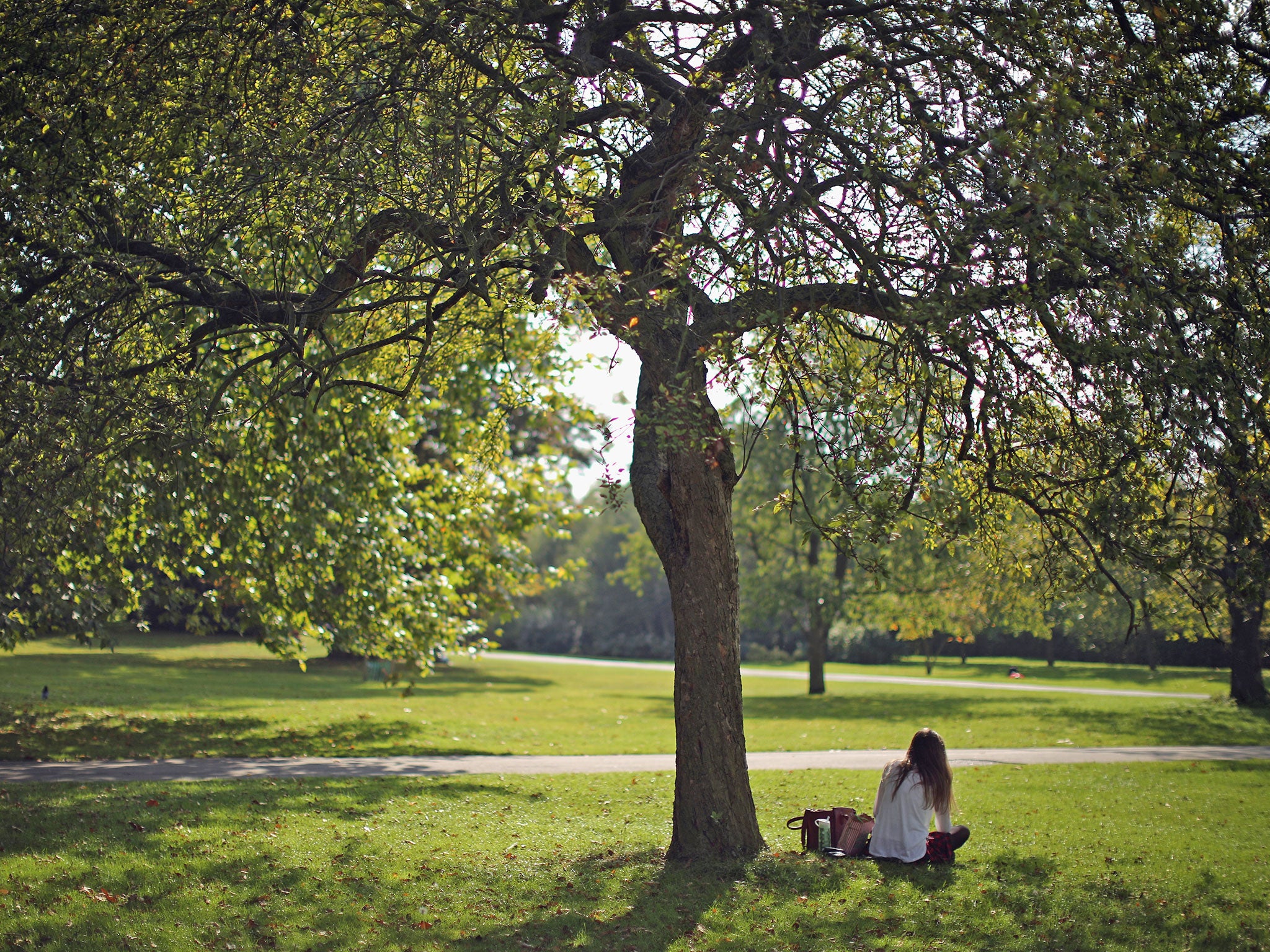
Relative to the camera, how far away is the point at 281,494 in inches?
522

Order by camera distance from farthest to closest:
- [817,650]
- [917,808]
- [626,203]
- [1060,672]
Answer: [1060,672]
[817,650]
[917,808]
[626,203]

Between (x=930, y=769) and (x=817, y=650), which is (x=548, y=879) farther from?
(x=817, y=650)

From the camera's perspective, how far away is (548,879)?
7926 mm

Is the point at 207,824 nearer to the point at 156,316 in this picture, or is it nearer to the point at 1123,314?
the point at 156,316

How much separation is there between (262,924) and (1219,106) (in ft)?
27.3

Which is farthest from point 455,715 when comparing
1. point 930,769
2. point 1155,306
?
point 1155,306

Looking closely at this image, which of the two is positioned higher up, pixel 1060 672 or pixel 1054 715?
pixel 1054 715

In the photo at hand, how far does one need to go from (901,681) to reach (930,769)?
2960cm

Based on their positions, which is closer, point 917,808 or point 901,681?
point 917,808

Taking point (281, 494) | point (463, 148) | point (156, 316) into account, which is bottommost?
point (281, 494)

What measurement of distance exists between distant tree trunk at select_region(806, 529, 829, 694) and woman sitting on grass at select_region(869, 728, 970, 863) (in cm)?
Answer: 1992

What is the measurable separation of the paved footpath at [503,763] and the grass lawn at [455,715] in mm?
595

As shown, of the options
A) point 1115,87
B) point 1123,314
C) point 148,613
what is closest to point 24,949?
point 1123,314

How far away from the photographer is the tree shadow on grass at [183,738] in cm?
1286
